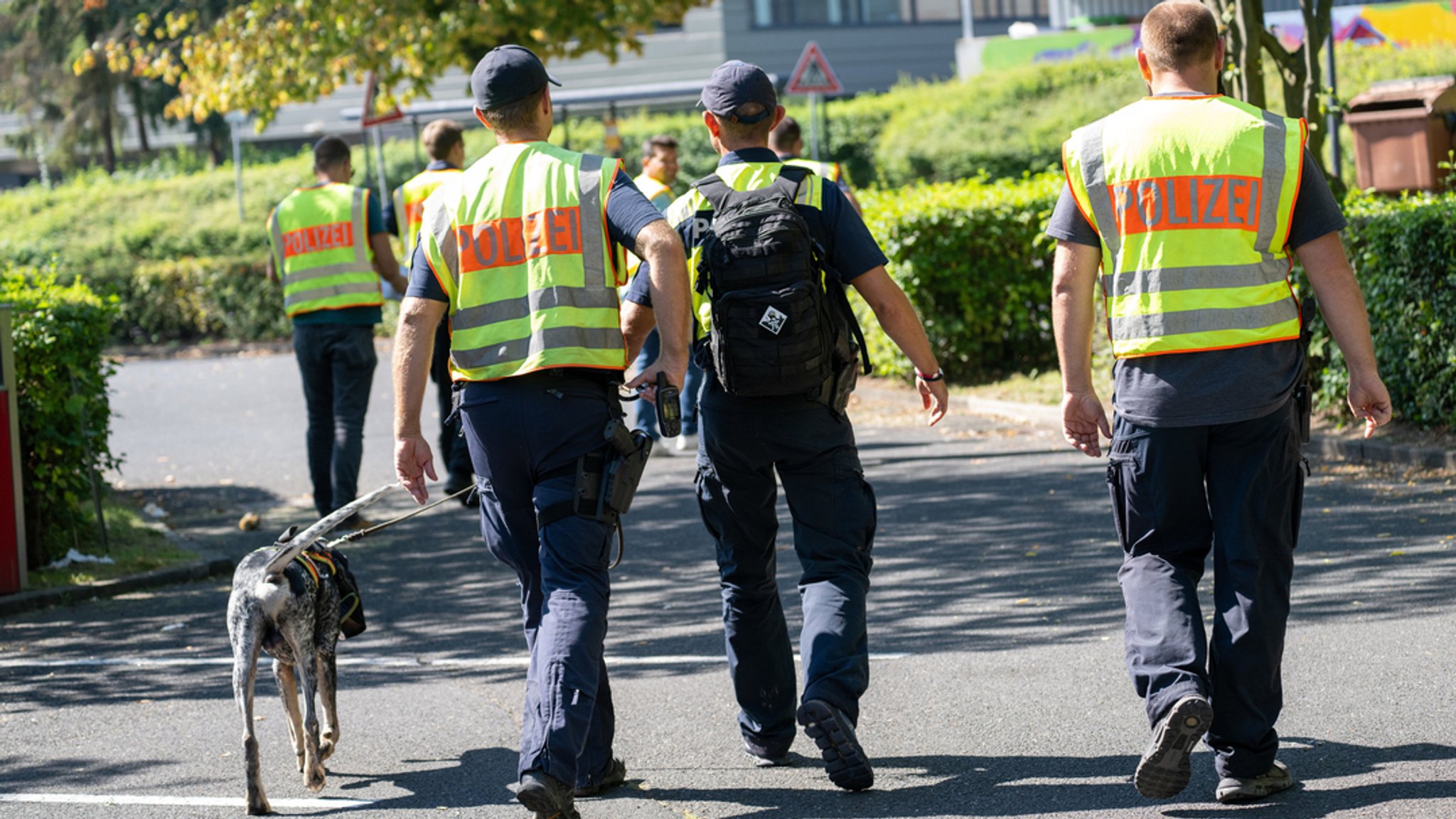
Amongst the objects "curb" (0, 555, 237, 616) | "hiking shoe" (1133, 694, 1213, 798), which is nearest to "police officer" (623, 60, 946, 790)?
"hiking shoe" (1133, 694, 1213, 798)

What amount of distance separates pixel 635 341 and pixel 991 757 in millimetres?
1579

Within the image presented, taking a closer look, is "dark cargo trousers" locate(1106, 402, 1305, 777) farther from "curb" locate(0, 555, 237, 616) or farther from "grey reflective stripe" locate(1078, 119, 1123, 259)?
"curb" locate(0, 555, 237, 616)

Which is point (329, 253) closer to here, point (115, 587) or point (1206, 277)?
point (115, 587)

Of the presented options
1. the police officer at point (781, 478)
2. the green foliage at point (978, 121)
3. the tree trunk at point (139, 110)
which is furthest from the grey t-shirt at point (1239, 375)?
the tree trunk at point (139, 110)

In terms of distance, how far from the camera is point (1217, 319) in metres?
4.05

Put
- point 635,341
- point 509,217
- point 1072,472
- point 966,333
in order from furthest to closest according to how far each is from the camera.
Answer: point 966,333
point 1072,472
point 635,341
point 509,217

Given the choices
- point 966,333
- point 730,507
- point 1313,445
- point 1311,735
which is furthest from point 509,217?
point 966,333

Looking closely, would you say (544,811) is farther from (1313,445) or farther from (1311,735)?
(1313,445)

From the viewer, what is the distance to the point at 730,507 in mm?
4609

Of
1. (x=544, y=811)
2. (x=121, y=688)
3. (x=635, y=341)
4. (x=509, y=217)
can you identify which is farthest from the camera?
(x=121, y=688)

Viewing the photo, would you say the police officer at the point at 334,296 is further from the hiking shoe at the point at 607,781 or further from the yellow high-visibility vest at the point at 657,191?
the hiking shoe at the point at 607,781

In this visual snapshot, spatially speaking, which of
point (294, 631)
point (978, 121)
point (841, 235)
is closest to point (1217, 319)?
point (841, 235)

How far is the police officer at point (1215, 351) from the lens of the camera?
13.3ft

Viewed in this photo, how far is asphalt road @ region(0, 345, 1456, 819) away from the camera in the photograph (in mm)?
4480
